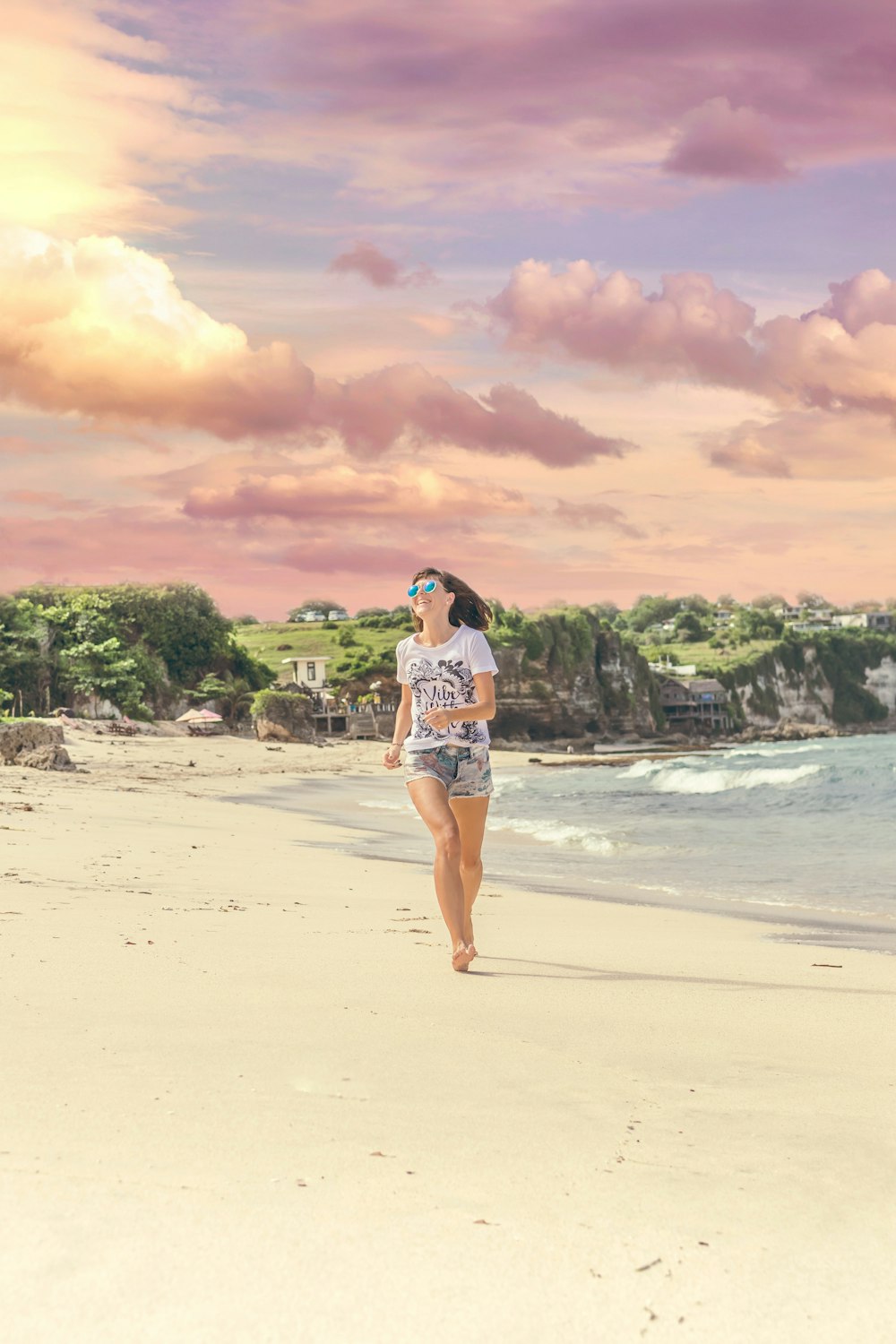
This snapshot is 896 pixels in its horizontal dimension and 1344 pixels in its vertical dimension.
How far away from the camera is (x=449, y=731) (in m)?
5.59

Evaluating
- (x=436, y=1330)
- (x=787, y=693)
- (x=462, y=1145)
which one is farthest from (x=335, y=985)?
(x=787, y=693)

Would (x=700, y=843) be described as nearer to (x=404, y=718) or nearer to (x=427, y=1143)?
(x=404, y=718)

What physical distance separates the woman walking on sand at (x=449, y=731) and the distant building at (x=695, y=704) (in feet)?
397

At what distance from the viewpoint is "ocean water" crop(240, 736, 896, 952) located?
1077cm

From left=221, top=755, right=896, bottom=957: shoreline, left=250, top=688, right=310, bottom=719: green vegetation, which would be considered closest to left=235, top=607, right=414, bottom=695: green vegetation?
left=250, top=688, right=310, bottom=719: green vegetation

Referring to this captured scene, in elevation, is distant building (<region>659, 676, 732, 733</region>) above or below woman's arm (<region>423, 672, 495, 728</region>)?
below

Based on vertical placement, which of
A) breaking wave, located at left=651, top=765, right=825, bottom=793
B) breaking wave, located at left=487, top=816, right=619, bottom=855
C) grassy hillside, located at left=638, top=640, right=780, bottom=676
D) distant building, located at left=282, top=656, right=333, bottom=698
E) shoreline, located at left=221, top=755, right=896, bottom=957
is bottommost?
breaking wave, located at left=651, top=765, right=825, bottom=793

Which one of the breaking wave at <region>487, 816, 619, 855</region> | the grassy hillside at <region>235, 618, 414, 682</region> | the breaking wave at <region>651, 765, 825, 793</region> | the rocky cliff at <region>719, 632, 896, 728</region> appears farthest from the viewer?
the rocky cliff at <region>719, 632, 896, 728</region>

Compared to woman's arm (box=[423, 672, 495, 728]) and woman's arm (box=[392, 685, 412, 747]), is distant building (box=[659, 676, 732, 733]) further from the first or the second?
woman's arm (box=[423, 672, 495, 728])

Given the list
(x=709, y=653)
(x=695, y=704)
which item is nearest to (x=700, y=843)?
(x=695, y=704)

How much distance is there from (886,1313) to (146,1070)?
2028 mm

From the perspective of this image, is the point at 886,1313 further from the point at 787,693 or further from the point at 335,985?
the point at 787,693

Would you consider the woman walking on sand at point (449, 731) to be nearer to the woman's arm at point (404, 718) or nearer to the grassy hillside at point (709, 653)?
the woman's arm at point (404, 718)

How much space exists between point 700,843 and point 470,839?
11.5m
